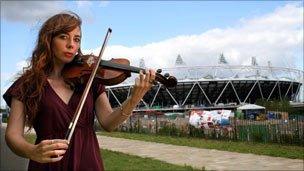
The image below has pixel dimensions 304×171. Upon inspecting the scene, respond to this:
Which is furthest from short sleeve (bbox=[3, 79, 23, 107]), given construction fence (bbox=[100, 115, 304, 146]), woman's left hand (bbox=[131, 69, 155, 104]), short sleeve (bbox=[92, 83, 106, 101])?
construction fence (bbox=[100, 115, 304, 146])

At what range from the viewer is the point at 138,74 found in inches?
84.7


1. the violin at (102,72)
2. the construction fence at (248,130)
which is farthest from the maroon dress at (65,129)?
the construction fence at (248,130)

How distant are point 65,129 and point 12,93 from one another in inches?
11.1

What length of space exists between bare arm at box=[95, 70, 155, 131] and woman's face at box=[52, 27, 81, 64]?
26 cm

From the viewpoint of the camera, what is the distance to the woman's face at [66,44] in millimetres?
Answer: 2209

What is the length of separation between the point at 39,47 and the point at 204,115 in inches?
966

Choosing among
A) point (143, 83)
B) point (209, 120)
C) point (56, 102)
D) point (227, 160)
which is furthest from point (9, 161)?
point (209, 120)

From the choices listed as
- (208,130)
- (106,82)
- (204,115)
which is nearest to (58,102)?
(106,82)

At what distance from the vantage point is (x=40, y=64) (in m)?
2.22

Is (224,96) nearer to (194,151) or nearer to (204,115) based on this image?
(204,115)

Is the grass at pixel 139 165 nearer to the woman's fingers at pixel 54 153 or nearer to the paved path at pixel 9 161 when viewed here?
the paved path at pixel 9 161

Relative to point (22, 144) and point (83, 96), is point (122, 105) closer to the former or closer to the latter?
point (83, 96)

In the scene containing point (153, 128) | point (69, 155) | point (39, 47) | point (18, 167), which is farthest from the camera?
point (153, 128)

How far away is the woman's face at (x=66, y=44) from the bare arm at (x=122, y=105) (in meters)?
0.26
